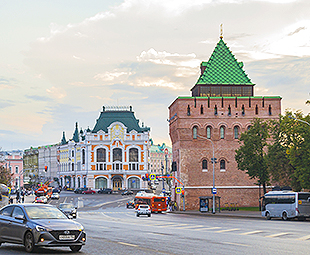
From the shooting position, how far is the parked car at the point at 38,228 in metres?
13.9

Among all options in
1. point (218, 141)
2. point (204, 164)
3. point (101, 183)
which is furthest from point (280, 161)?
point (101, 183)

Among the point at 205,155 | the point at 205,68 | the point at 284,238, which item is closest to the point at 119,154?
the point at 205,68

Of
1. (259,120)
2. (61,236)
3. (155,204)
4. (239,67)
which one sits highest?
(239,67)

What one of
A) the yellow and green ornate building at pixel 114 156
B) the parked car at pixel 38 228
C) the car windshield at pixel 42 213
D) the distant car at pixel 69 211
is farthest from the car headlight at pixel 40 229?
the yellow and green ornate building at pixel 114 156

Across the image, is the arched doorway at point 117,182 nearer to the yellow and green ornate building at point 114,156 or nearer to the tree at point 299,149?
the yellow and green ornate building at point 114,156

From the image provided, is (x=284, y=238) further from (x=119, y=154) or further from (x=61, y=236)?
(x=119, y=154)

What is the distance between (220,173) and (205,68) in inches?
764

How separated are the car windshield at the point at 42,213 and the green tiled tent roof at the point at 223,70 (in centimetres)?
5659

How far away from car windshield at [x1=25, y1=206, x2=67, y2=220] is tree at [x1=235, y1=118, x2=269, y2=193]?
45.3 meters

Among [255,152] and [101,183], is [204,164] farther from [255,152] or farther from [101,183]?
[101,183]

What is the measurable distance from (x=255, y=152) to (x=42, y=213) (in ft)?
157

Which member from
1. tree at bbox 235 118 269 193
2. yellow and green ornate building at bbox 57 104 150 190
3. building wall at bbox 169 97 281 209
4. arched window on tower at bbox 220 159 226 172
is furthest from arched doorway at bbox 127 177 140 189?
tree at bbox 235 118 269 193

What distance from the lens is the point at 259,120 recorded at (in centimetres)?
6066

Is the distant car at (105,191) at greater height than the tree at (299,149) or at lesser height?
lesser
